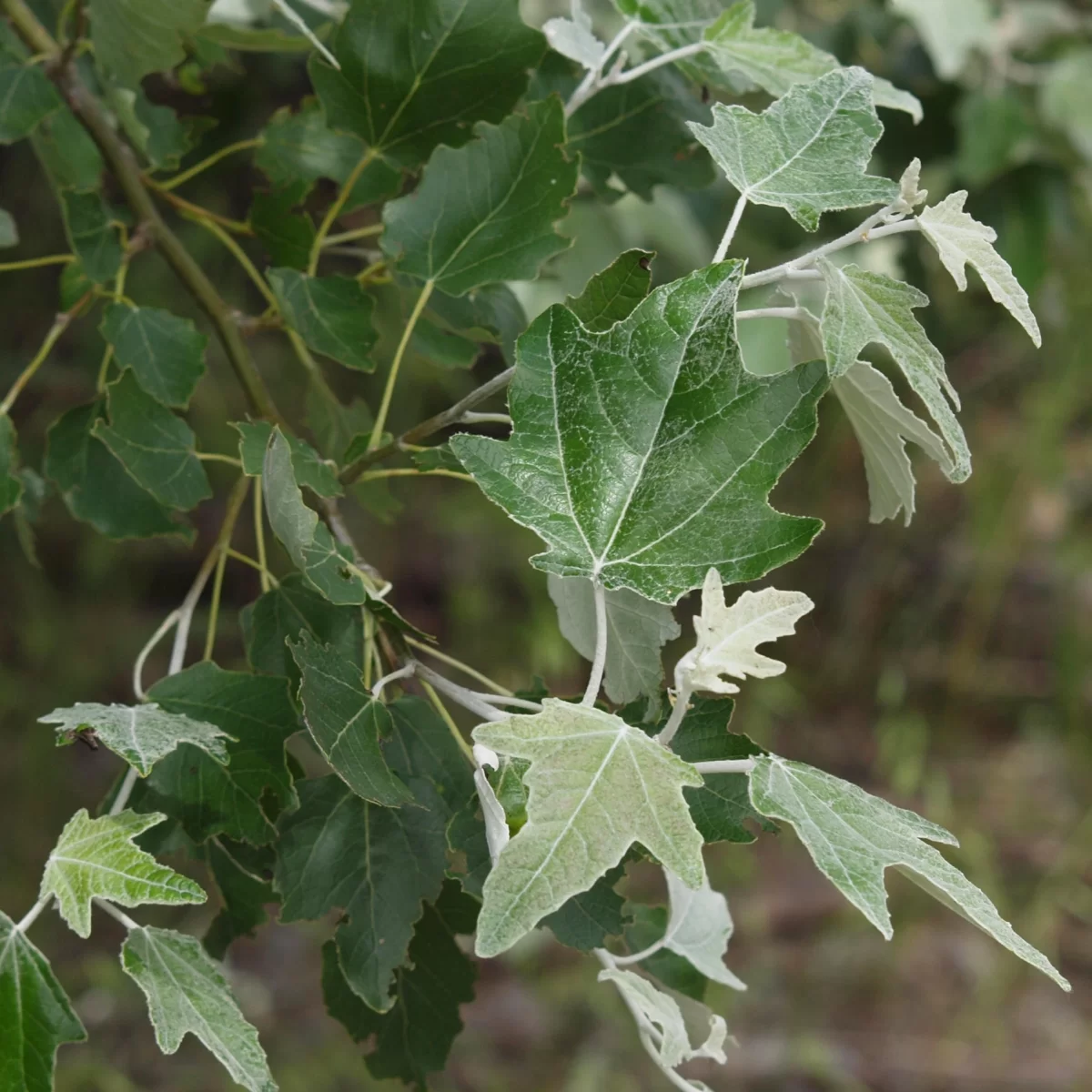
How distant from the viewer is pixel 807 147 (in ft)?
1.12

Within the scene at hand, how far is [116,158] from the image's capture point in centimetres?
52

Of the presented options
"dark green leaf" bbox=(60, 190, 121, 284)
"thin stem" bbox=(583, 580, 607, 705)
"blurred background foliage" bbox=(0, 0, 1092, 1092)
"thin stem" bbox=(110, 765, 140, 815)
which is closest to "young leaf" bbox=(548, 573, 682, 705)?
"thin stem" bbox=(583, 580, 607, 705)

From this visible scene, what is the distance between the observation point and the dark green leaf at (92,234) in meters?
0.47

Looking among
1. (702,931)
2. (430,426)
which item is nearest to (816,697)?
(702,931)

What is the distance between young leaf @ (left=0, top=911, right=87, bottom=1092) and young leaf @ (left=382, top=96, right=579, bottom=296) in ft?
0.84

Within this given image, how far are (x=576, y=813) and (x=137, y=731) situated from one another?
13cm

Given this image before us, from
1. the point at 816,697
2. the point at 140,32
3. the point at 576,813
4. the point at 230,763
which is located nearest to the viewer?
the point at 576,813

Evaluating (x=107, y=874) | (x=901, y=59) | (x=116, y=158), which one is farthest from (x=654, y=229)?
(x=107, y=874)

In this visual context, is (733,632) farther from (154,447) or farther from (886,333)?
(154,447)

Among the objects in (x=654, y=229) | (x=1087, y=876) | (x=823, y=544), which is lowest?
(x=1087, y=876)

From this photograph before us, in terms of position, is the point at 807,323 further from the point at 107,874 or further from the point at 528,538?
the point at 528,538

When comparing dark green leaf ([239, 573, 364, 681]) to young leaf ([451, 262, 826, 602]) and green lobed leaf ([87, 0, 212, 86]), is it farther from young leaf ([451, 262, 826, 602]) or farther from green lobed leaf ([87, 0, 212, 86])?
green lobed leaf ([87, 0, 212, 86])

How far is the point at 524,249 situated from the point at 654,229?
49 cm

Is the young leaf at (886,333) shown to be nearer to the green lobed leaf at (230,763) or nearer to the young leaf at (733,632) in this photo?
the young leaf at (733,632)
